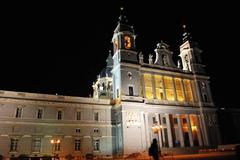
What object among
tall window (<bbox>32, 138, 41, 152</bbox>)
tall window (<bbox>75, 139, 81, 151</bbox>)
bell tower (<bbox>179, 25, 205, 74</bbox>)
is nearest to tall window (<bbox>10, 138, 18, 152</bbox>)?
tall window (<bbox>32, 138, 41, 152</bbox>)

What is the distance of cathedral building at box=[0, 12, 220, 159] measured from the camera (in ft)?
115

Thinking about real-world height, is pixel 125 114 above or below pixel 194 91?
below

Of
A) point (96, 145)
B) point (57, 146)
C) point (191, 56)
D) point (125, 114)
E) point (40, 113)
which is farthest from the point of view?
point (191, 56)

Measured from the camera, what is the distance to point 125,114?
1522 inches

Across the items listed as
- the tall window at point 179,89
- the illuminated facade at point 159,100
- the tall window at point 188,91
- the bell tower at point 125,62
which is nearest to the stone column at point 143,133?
the illuminated facade at point 159,100

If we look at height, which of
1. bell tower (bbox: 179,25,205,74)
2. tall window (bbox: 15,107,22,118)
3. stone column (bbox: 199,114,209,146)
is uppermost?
bell tower (bbox: 179,25,205,74)

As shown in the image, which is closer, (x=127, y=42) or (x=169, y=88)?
(x=127, y=42)

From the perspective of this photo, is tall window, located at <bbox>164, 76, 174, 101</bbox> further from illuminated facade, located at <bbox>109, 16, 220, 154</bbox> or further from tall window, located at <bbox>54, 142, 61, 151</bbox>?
tall window, located at <bbox>54, 142, 61, 151</bbox>

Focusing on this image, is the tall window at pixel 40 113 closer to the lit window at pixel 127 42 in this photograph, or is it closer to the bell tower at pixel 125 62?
the bell tower at pixel 125 62

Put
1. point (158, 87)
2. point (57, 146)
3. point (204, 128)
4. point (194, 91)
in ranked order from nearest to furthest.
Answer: point (57, 146) → point (204, 128) → point (158, 87) → point (194, 91)

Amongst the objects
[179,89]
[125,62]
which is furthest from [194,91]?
[125,62]

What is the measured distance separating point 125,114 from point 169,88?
13.1m

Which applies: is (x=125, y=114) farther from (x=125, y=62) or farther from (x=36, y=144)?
(x=36, y=144)

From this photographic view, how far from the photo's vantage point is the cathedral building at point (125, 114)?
115 ft
